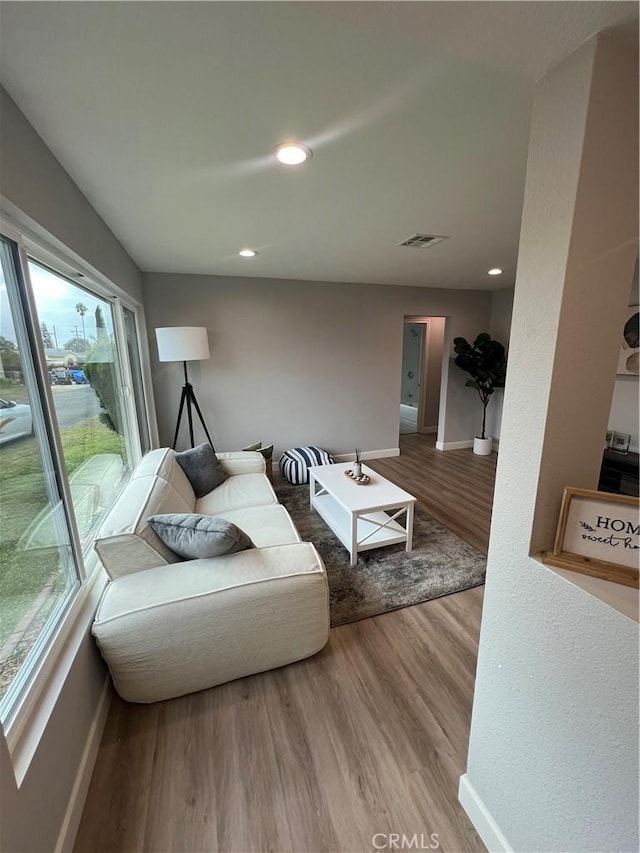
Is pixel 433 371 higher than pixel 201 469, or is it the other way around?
pixel 433 371

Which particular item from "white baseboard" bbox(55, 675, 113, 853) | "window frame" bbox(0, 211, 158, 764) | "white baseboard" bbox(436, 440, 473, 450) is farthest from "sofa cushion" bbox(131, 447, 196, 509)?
"white baseboard" bbox(436, 440, 473, 450)

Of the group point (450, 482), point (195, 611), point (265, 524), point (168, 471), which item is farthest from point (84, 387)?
point (450, 482)

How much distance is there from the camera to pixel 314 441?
458cm

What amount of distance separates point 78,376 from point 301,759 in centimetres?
218

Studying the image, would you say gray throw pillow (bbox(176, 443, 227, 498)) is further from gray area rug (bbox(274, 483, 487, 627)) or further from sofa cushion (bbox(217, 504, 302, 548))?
gray area rug (bbox(274, 483, 487, 627))

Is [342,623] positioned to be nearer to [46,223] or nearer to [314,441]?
[46,223]

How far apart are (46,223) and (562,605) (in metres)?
2.10

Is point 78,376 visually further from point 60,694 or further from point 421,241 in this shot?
point 421,241

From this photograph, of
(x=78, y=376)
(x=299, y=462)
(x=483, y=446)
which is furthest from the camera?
(x=483, y=446)

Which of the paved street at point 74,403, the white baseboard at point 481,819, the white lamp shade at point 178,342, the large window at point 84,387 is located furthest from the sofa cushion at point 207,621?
the white lamp shade at point 178,342

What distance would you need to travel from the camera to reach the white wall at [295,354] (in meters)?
3.87

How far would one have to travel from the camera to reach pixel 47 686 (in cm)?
112

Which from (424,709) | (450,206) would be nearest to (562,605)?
(424,709)

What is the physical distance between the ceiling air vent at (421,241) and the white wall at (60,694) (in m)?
2.10
